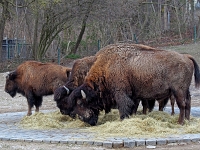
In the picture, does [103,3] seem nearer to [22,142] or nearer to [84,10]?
[84,10]

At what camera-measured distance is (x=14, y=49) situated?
133ft

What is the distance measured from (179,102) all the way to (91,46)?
2885cm

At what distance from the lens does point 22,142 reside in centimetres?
A: 991

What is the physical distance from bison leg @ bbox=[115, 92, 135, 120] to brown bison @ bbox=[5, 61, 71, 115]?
2.95 metres

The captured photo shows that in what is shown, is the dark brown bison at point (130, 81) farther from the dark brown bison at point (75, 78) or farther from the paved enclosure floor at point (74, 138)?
the paved enclosure floor at point (74, 138)

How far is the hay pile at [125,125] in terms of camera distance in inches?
403

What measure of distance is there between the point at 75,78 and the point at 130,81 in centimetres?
207

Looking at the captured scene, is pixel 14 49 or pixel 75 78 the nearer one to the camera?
pixel 75 78

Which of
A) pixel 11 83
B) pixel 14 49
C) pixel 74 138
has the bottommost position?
pixel 14 49

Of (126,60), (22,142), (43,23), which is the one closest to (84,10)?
(43,23)

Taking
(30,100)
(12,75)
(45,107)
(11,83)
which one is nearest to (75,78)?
(30,100)

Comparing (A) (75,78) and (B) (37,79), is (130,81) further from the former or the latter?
(B) (37,79)

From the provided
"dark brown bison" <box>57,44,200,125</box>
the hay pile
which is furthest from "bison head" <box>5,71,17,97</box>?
"dark brown bison" <box>57,44,200,125</box>

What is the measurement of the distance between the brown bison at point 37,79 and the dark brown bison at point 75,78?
2.67 feet
